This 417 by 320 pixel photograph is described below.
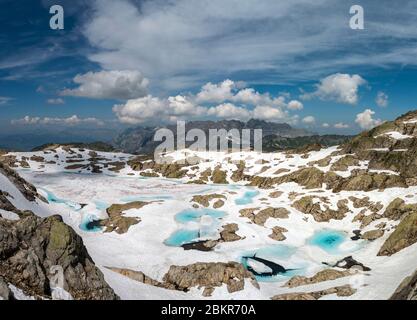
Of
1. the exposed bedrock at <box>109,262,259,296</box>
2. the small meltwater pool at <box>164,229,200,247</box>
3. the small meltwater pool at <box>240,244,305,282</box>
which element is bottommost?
the small meltwater pool at <box>240,244,305,282</box>

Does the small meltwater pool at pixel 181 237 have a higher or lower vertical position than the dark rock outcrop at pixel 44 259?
lower

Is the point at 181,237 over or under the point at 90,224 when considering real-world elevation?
under

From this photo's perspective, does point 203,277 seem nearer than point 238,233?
Yes

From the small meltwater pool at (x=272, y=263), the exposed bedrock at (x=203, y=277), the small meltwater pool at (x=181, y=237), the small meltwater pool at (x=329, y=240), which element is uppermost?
the exposed bedrock at (x=203, y=277)

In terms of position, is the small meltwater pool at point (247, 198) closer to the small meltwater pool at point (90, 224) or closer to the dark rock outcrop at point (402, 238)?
the small meltwater pool at point (90, 224)

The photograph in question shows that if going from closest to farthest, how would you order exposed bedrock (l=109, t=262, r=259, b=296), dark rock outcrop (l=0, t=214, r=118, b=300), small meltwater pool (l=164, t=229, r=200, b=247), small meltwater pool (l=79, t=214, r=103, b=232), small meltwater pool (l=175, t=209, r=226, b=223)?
dark rock outcrop (l=0, t=214, r=118, b=300)
exposed bedrock (l=109, t=262, r=259, b=296)
small meltwater pool (l=164, t=229, r=200, b=247)
small meltwater pool (l=79, t=214, r=103, b=232)
small meltwater pool (l=175, t=209, r=226, b=223)

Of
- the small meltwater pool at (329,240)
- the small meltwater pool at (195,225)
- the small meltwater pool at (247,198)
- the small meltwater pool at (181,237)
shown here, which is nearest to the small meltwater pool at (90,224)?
the small meltwater pool at (181,237)

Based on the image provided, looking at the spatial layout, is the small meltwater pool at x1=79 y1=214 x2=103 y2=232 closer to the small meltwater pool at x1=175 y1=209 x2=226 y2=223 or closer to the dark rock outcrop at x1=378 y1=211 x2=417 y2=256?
the small meltwater pool at x1=175 y1=209 x2=226 y2=223

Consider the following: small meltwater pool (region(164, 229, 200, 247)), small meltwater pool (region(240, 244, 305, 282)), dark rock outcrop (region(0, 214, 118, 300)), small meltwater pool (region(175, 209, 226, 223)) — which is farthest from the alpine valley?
small meltwater pool (region(175, 209, 226, 223))

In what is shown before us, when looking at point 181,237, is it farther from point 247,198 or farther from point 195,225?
point 247,198

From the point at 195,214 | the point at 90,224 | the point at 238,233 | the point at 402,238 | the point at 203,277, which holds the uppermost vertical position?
the point at 402,238

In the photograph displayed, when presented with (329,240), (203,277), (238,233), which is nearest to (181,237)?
(238,233)
